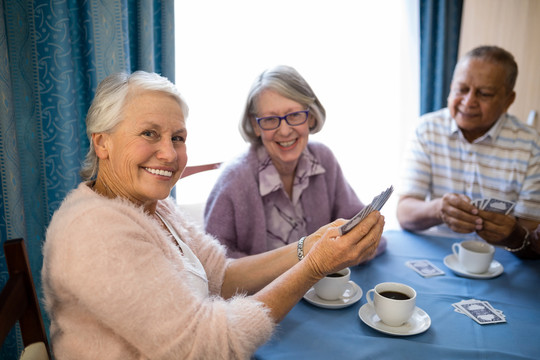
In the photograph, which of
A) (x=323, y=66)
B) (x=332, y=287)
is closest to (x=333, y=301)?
(x=332, y=287)

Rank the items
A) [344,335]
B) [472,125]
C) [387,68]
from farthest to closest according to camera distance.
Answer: [387,68] → [472,125] → [344,335]

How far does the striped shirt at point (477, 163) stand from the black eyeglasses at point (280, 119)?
791mm

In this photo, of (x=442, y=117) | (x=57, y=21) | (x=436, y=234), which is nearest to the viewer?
(x=57, y=21)

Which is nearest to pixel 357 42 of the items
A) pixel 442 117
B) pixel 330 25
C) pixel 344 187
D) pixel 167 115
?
pixel 330 25

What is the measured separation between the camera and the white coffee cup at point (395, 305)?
3.56 feet

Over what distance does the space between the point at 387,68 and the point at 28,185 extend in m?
2.67

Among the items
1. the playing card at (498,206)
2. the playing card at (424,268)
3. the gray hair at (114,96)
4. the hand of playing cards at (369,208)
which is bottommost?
the playing card at (424,268)

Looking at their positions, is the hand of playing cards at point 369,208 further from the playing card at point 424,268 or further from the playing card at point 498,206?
the playing card at point 498,206

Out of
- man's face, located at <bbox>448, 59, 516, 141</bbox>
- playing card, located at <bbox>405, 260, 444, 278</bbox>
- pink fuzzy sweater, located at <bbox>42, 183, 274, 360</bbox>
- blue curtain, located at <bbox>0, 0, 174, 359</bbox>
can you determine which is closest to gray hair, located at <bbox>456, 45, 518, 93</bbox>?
man's face, located at <bbox>448, 59, 516, 141</bbox>

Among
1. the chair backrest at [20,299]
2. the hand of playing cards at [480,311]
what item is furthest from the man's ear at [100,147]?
the hand of playing cards at [480,311]

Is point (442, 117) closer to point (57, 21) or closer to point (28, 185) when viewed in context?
point (57, 21)

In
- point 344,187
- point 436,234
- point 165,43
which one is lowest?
point 436,234

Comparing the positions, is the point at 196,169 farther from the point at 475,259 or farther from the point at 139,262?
the point at 475,259

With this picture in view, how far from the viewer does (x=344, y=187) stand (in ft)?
6.36
